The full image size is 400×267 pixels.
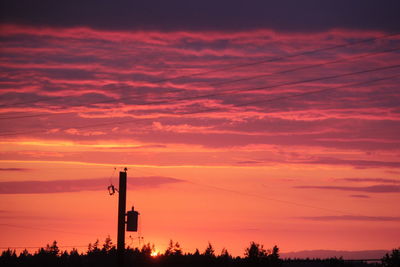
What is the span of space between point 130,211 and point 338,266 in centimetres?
12805

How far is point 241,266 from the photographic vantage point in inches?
7781

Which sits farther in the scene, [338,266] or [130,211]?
[338,266]

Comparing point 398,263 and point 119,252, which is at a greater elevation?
point 398,263

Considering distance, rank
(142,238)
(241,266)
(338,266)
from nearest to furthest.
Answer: (142,238), (338,266), (241,266)

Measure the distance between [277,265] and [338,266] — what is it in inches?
1280

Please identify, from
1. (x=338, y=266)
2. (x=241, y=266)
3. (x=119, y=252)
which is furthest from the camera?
(x=241, y=266)

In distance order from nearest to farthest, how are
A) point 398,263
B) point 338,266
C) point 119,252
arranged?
point 119,252 < point 398,263 < point 338,266

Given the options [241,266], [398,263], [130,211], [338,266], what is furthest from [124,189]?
[241,266]

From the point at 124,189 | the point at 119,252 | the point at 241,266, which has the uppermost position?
the point at 241,266

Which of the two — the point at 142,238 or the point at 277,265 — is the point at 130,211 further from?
the point at 277,265

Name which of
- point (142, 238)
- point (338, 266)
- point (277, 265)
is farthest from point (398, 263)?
point (142, 238)

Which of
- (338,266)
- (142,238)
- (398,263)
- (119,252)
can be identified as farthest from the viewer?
(338,266)

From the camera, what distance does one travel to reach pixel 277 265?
655 feet

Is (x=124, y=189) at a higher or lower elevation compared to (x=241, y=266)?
lower
